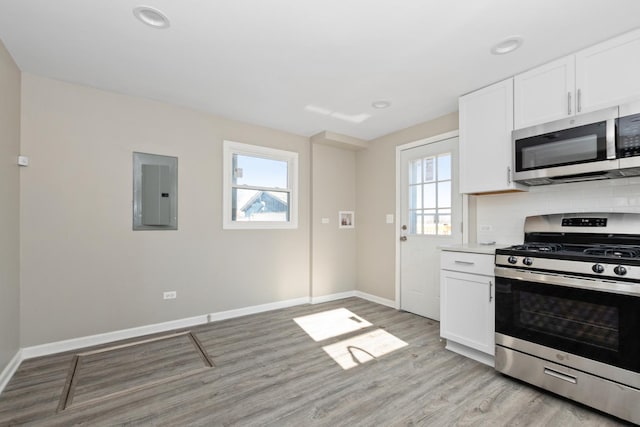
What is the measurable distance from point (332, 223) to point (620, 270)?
3.35m

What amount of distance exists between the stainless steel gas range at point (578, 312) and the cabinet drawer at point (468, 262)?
115mm

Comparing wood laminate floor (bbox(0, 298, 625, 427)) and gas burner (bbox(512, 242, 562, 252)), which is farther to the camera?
gas burner (bbox(512, 242, 562, 252))

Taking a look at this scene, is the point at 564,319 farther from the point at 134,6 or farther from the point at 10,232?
the point at 10,232

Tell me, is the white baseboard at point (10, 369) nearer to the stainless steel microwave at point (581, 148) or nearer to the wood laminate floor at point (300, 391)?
the wood laminate floor at point (300, 391)

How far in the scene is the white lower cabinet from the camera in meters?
2.50

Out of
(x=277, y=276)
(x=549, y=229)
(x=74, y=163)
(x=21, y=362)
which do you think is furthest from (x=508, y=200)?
(x=21, y=362)

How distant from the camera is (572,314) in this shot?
199 centimetres

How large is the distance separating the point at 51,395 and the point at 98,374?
1.02 feet

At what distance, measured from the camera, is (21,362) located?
2.56 m

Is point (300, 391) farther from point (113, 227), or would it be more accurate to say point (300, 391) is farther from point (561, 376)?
point (113, 227)

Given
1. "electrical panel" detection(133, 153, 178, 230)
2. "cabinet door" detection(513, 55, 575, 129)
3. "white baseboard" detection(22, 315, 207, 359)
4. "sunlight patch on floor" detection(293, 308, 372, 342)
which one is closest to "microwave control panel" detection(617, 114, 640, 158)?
"cabinet door" detection(513, 55, 575, 129)

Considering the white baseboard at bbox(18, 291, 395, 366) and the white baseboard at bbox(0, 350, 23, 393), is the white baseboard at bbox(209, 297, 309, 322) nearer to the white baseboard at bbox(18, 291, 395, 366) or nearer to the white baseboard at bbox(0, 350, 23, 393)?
the white baseboard at bbox(18, 291, 395, 366)

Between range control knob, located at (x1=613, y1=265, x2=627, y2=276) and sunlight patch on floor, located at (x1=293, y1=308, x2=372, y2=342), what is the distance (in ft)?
7.56

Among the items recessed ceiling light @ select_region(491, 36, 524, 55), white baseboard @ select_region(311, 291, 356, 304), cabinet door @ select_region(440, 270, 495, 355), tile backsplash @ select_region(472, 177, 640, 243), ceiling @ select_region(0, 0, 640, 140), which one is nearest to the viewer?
ceiling @ select_region(0, 0, 640, 140)
